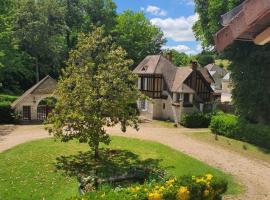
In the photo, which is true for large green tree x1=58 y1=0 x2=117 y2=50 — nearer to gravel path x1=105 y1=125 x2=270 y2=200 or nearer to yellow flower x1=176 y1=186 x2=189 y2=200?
gravel path x1=105 y1=125 x2=270 y2=200

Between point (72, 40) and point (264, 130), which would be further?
point (72, 40)

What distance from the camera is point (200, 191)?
49.5 feet

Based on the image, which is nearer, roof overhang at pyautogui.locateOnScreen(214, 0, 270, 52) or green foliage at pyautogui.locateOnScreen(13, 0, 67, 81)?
roof overhang at pyautogui.locateOnScreen(214, 0, 270, 52)

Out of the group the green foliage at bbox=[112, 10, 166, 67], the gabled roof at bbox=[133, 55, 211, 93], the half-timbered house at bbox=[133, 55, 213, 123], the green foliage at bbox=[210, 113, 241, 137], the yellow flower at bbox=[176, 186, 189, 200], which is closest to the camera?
the yellow flower at bbox=[176, 186, 189, 200]

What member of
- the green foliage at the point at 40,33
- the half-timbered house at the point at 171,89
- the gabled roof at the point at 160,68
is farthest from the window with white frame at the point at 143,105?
the green foliage at the point at 40,33

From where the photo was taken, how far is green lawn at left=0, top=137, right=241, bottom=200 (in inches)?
812

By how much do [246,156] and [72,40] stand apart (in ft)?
158

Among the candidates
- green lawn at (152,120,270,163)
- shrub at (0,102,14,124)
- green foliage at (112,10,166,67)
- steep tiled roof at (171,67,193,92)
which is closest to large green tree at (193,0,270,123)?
green lawn at (152,120,270,163)

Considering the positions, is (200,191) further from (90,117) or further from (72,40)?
(72,40)

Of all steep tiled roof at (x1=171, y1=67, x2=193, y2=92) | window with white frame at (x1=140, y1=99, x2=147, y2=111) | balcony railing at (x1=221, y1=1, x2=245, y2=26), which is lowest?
window with white frame at (x1=140, y1=99, x2=147, y2=111)

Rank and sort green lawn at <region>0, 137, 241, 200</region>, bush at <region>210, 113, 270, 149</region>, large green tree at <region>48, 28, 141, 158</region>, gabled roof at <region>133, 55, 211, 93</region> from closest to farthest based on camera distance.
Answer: green lawn at <region>0, 137, 241, 200</region>
large green tree at <region>48, 28, 141, 158</region>
bush at <region>210, 113, 270, 149</region>
gabled roof at <region>133, 55, 211, 93</region>

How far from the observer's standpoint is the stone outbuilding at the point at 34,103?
138 ft

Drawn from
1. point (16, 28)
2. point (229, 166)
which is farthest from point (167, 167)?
point (16, 28)

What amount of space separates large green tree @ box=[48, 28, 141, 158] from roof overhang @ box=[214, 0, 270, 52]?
20.8 m
